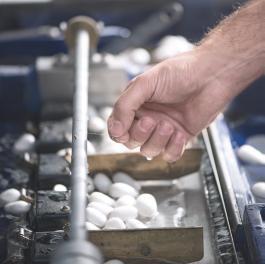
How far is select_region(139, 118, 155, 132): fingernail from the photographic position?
1476 mm

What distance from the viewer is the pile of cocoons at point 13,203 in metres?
1.53

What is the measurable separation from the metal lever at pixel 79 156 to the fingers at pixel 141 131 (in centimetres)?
13

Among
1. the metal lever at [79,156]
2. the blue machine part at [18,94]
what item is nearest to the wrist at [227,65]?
the metal lever at [79,156]

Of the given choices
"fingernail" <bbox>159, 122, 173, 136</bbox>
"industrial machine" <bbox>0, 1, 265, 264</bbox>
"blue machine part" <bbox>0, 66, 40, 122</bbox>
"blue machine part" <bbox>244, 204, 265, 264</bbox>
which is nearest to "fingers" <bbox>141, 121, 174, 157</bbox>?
"fingernail" <bbox>159, 122, 173, 136</bbox>

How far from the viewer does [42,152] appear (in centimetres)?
181

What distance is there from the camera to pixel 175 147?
1.52 meters

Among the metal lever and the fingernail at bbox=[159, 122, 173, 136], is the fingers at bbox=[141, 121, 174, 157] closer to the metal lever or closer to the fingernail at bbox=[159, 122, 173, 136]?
the fingernail at bbox=[159, 122, 173, 136]

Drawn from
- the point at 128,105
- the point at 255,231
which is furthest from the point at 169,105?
the point at 255,231

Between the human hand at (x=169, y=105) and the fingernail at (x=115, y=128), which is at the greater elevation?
the human hand at (x=169, y=105)

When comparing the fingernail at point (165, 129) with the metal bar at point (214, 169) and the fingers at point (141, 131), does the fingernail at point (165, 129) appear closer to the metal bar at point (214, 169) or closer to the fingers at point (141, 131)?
the fingers at point (141, 131)

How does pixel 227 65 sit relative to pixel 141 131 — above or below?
above

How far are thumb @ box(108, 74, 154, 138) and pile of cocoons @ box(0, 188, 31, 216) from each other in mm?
293

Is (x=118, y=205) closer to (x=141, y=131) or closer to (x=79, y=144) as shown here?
(x=141, y=131)

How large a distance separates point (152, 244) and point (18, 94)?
105cm
